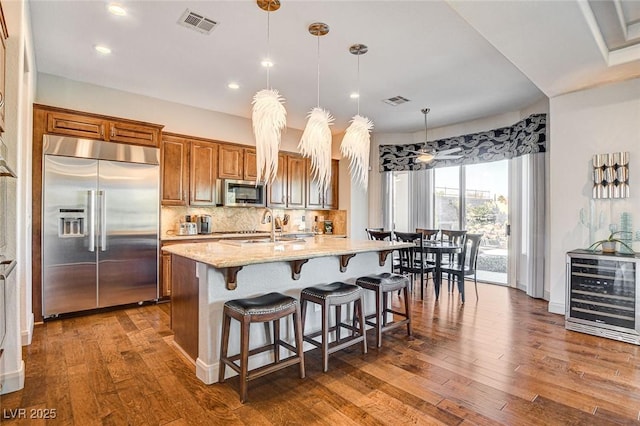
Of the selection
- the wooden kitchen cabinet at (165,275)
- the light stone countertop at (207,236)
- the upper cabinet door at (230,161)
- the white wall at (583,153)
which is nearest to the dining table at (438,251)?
the white wall at (583,153)

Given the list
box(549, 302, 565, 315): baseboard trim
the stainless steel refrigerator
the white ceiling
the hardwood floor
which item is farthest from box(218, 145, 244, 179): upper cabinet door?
box(549, 302, 565, 315): baseboard trim

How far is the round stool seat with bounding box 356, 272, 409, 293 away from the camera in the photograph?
3.18 metres

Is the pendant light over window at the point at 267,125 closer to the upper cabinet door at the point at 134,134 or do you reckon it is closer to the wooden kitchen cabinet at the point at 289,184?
the upper cabinet door at the point at 134,134

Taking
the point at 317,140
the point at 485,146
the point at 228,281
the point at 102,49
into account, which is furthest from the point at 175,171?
the point at 485,146

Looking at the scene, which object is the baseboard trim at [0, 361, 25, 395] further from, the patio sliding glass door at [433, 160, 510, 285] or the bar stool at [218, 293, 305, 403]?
the patio sliding glass door at [433, 160, 510, 285]

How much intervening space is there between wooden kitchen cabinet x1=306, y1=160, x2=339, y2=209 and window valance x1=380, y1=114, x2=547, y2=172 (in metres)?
1.01

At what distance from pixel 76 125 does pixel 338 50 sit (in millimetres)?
3253

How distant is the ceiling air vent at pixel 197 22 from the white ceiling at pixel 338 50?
52 mm

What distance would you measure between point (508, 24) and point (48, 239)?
16.6ft

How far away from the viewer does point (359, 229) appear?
23.3ft

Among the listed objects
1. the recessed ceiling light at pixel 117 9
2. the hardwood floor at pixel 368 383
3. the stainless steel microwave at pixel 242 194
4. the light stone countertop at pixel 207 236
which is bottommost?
the hardwood floor at pixel 368 383

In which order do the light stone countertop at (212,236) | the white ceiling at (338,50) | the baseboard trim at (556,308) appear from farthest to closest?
the light stone countertop at (212,236) → the baseboard trim at (556,308) → the white ceiling at (338,50)

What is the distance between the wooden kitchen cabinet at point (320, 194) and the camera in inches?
264

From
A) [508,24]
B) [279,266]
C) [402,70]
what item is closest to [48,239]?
[279,266]
